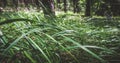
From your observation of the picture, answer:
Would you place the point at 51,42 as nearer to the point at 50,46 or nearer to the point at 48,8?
the point at 50,46

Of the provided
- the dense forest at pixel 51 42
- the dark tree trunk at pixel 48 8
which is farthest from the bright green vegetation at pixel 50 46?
the dark tree trunk at pixel 48 8

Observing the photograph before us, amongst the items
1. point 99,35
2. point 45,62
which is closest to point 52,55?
point 45,62

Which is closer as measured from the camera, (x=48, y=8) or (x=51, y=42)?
(x=51, y=42)

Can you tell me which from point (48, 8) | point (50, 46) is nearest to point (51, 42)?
point (50, 46)

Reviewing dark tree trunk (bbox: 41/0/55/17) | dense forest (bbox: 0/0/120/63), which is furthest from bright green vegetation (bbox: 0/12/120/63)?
dark tree trunk (bbox: 41/0/55/17)

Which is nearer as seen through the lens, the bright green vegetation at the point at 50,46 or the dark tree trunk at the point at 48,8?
the bright green vegetation at the point at 50,46

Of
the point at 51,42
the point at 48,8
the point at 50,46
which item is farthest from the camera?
the point at 48,8

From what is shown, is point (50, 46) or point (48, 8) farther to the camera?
point (48, 8)

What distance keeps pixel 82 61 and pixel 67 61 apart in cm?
8

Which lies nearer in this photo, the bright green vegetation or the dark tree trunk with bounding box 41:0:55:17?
the bright green vegetation

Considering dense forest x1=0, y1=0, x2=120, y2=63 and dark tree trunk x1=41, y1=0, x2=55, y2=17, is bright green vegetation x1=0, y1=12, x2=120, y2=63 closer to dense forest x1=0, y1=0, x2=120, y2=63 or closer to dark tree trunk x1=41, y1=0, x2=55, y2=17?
dense forest x1=0, y1=0, x2=120, y2=63

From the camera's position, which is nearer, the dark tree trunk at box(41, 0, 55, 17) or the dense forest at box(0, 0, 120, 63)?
the dense forest at box(0, 0, 120, 63)

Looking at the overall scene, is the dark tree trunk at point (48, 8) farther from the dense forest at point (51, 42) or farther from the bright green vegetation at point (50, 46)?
the bright green vegetation at point (50, 46)

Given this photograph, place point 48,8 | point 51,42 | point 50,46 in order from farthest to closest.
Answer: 1. point 48,8
2. point 51,42
3. point 50,46
